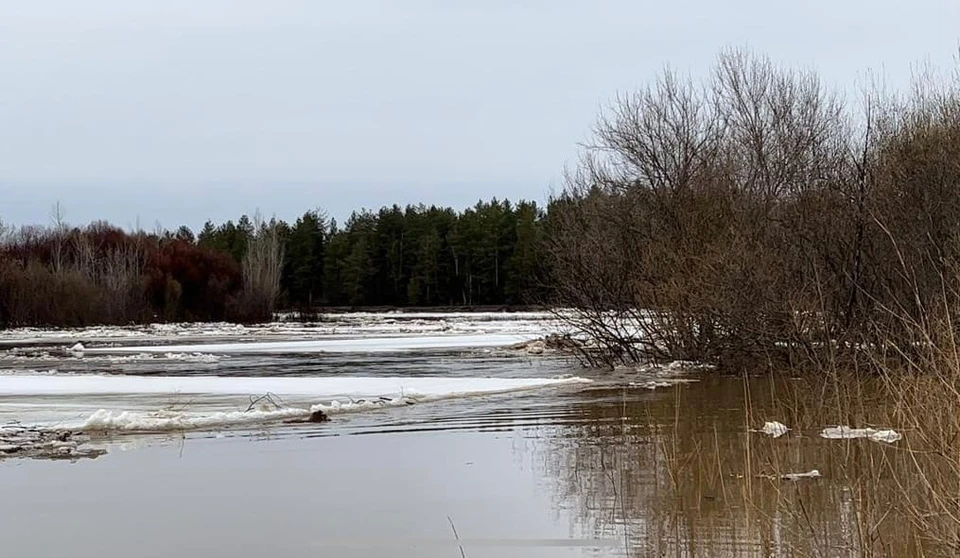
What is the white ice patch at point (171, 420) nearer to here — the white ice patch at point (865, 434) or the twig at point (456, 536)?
the twig at point (456, 536)

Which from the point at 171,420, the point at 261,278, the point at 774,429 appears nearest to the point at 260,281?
the point at 261,278

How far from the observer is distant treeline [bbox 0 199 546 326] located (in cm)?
6412

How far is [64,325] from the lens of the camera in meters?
62.1

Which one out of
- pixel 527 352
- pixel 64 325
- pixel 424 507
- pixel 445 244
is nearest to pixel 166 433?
pixel 424 507

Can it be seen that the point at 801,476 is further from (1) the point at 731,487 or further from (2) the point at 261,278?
(2) the point at 261,278

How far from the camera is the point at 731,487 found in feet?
26.5

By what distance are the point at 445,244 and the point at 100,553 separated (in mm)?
95677

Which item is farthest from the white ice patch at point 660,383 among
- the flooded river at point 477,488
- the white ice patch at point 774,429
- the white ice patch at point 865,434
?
the white ice patch at point 865,434

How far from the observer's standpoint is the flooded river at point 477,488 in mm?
6805

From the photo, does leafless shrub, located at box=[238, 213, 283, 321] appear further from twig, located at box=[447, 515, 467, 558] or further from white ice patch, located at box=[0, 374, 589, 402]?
twig, located at box=[447, 515, 467, 558]

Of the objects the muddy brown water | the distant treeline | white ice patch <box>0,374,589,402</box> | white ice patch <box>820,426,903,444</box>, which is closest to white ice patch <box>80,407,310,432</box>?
the muddy brown water

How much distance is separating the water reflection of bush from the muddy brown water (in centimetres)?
3

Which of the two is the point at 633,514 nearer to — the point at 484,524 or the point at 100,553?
the point at 484,524

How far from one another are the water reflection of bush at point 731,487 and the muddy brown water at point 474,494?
0.03 metres
